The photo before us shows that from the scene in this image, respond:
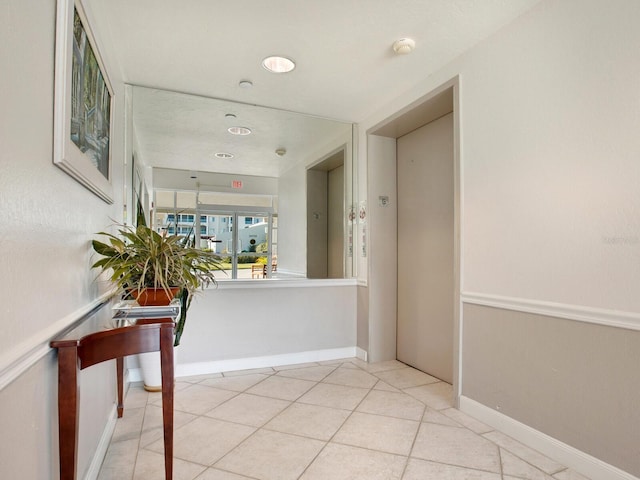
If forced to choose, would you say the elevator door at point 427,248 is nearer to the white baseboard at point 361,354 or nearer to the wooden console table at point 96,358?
the white baseboard at point 361,354

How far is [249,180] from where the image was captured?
3.59m

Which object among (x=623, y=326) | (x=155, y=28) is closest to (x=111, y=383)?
(x=155, y=28)

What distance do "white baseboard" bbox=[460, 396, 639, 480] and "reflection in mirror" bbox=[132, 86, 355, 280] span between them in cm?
181

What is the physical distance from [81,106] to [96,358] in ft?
3.39

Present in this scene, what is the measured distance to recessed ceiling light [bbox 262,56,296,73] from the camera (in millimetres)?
2547

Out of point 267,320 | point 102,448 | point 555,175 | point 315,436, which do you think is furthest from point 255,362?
point 555,175

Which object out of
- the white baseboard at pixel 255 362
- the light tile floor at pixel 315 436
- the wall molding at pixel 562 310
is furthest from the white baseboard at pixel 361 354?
the wall molding at pixel 562 310

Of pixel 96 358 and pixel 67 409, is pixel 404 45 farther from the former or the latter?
pixel 67 409

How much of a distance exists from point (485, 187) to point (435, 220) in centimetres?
83

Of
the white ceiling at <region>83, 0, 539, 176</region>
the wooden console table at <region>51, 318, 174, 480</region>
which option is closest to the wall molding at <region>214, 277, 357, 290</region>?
the white ceiling at <region>83, 0, 539, 176</region>

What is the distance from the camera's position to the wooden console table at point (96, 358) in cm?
118

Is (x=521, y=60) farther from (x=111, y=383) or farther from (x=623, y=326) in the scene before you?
(x=111, y=383)

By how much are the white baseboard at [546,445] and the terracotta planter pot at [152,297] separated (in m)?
1.99

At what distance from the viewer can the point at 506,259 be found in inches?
85.6
